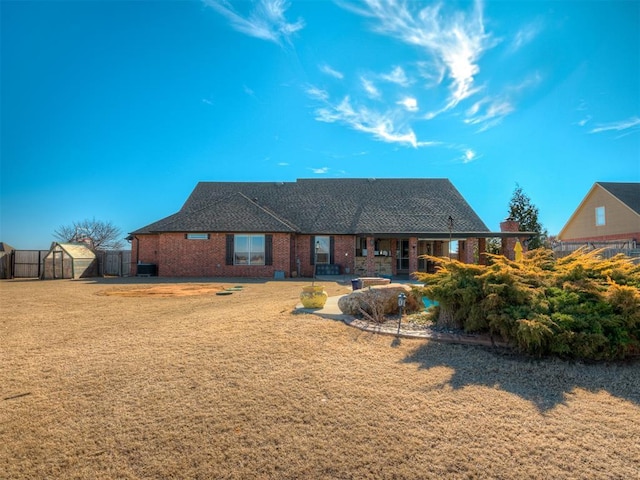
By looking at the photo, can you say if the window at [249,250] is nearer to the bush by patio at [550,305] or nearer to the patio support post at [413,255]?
the patio support post at [413,255]

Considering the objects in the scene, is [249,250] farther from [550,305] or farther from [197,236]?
[550,305]

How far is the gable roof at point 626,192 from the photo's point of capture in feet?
77.7

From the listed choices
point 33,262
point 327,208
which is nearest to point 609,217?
point 327,208

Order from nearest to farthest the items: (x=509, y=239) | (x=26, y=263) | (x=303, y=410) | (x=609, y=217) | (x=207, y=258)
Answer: (x=303, y=410)
(x=207, y=258)
(x=509, y=239)
(x=26, y=263)
(x=609, y=217)

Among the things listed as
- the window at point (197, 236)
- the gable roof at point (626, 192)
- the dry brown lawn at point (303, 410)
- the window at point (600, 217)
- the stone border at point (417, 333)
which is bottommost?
the dry brown lawn at point (303, 410)

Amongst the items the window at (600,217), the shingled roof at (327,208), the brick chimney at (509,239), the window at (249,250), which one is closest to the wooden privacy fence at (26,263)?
the shingled roof at (327,208)

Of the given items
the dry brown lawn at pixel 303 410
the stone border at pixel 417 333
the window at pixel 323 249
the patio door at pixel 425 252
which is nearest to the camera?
the dry brown lawn at pixel 303 410

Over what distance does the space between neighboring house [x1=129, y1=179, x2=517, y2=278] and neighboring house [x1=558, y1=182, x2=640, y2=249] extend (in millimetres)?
11249

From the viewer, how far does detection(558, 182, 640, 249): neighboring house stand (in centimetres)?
2306

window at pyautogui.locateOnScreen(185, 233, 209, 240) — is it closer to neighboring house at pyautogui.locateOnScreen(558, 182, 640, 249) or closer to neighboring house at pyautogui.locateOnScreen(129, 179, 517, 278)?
neighboring house at pyautogui.locateOnScreen(129, 179, 517, 278)

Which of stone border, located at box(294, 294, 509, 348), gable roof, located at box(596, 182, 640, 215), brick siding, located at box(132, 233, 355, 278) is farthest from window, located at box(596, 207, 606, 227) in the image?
stone border, located at box(294, 294, 509, 348)

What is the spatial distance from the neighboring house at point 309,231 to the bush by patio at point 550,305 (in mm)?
10379

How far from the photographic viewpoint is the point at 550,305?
5.00 m

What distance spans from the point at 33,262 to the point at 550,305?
26569 mm
